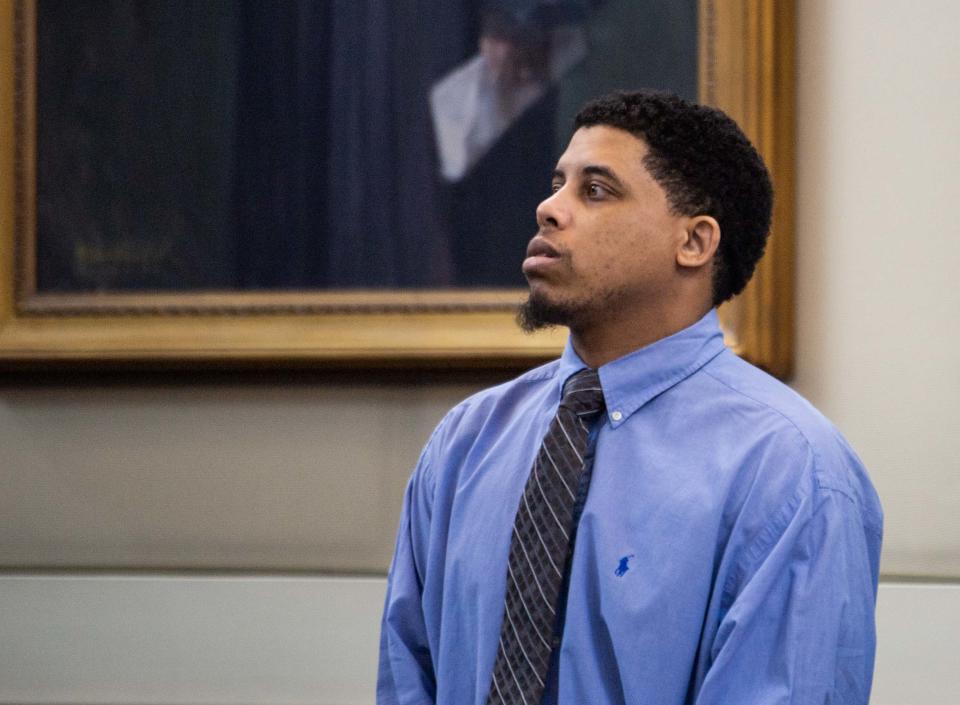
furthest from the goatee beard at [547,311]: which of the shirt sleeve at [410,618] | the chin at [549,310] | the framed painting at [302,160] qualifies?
the framed painting at [302,160]

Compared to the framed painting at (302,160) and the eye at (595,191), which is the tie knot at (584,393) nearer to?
the eye at (595,191)

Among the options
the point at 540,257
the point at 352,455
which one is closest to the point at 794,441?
the point at 540,257

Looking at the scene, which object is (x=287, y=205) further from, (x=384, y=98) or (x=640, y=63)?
(x=640, y=63)

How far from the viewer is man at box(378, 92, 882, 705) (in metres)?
1.41

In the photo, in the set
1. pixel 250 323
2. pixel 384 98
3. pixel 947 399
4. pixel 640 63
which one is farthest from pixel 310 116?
pixel 947 399

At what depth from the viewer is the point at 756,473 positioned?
4.80ft

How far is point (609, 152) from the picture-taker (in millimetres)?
1653

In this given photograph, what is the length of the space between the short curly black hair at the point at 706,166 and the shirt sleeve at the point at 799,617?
412 millimetres

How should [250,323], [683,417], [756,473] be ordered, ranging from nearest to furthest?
1. [756,473]
2. [683,417]
3. [250,323]

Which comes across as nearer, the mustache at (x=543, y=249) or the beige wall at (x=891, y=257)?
the mustache at (x=543, y=249)

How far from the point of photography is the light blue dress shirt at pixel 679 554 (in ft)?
4.55

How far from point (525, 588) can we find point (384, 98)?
1406 millimetres

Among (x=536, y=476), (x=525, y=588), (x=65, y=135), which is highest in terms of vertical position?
(x=65, y=135)

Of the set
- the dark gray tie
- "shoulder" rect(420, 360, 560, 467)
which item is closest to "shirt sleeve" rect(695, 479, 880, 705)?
the dark gray tie
